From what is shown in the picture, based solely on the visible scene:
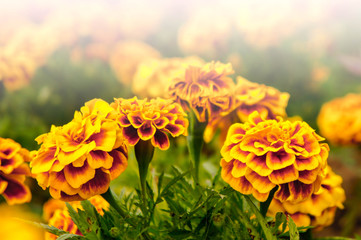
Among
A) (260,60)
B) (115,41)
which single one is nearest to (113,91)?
(115,41)

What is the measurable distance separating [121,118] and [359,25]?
242 centimetres

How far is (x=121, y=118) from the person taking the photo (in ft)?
1.64

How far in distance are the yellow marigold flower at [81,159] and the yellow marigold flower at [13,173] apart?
16 centimetres

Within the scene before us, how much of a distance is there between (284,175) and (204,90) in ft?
0.66

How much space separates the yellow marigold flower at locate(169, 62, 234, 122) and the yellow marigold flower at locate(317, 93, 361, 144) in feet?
2.79

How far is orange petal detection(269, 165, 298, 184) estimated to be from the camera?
44 centimetres

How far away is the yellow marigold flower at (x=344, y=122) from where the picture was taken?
134 cm

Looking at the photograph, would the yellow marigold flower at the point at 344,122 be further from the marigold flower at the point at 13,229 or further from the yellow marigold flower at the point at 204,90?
the marigold flower at the point at 13,229

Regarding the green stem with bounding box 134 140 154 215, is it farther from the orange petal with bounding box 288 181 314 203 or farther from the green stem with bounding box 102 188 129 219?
the orange petal with bounding box 288 181 314 203

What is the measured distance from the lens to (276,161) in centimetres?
45

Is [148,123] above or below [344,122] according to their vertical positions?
above

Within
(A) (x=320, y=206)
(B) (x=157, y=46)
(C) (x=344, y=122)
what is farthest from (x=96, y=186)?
(B) (x=157, y=46)

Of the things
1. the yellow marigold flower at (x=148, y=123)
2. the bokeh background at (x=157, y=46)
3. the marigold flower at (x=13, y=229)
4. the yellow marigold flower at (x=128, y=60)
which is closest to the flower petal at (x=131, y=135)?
the yellow marigold flower at (x=148, y=123)

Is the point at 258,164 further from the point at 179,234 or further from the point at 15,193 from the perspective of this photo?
the point at 15,193
